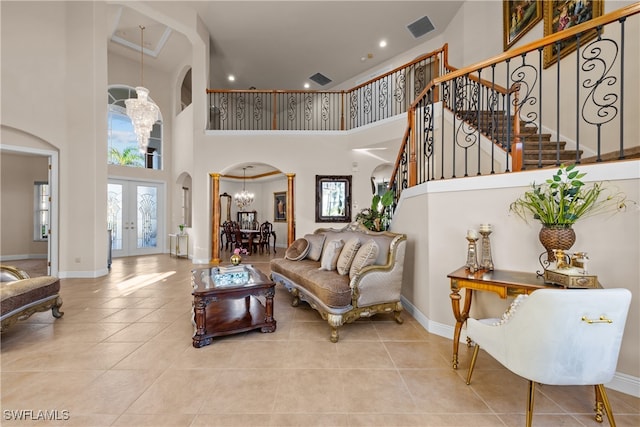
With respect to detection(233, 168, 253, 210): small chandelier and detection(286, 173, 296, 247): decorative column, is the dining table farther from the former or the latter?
detection(286, 173, 296, 247): decorative column

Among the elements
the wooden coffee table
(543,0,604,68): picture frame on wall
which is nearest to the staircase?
(543,0,604,68): picture frame on wall

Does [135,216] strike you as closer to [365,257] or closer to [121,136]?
[121,136]

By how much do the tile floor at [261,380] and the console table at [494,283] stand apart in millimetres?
457

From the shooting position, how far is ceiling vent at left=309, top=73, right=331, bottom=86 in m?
9.23

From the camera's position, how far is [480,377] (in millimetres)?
2150

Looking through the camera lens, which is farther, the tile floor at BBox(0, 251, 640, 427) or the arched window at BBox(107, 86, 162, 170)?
the arched window at BBox(107, 86, 162, 170)

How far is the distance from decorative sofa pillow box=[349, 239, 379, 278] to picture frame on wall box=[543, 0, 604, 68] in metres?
3.37

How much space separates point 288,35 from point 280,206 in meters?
5.33

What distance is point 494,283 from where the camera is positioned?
204cm

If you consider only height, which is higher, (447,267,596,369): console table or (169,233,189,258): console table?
(447,267,596,369): console table

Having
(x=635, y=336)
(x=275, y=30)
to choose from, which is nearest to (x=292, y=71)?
(x=275, y=30)

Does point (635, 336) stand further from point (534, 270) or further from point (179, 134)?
point (179, 134)

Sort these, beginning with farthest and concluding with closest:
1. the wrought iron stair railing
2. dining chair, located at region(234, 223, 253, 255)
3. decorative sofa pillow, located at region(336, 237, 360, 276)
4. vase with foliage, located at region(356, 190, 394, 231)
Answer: dining chair, located at region(234, 223, 253, 255) → vase with foliage, located at region(356, 190, 394, 231) → decorative sofa pillow, located at region(336, 237, 360, 276) → the wrought iron stair railing

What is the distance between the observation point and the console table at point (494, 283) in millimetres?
1952
